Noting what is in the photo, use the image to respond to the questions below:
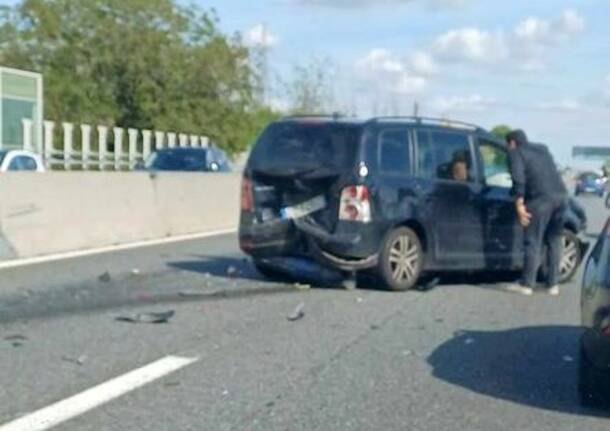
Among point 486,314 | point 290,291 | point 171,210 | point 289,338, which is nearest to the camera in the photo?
point 289,338

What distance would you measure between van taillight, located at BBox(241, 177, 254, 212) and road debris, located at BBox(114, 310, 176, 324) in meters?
2.97

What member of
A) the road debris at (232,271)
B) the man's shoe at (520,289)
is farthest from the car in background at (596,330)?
the road debris at (232,271)

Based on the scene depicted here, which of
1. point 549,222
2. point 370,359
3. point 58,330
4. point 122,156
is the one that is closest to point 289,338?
point 370,359

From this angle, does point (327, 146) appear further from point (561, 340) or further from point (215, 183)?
point (215, 183)

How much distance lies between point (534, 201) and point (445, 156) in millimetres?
1135

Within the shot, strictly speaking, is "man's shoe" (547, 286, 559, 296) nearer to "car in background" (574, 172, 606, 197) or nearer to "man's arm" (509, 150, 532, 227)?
"man's arm" (509, 150, 532, 227)

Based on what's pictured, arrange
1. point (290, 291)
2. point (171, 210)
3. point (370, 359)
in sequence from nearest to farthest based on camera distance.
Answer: point (370, 359), point (290, 291), point (171, 210)

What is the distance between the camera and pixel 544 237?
14961 mm

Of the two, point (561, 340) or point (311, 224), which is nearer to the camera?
point (561, 340)

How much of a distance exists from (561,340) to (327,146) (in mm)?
3918

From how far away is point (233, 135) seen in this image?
2766 inches

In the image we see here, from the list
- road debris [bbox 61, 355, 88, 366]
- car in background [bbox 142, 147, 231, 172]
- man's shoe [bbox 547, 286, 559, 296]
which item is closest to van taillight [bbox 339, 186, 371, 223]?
man's shoe [bbox 547, 286, 559, 296]

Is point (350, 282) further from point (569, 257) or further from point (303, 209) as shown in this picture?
point (569, 257)

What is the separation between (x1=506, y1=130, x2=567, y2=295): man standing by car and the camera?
47.9 feet
